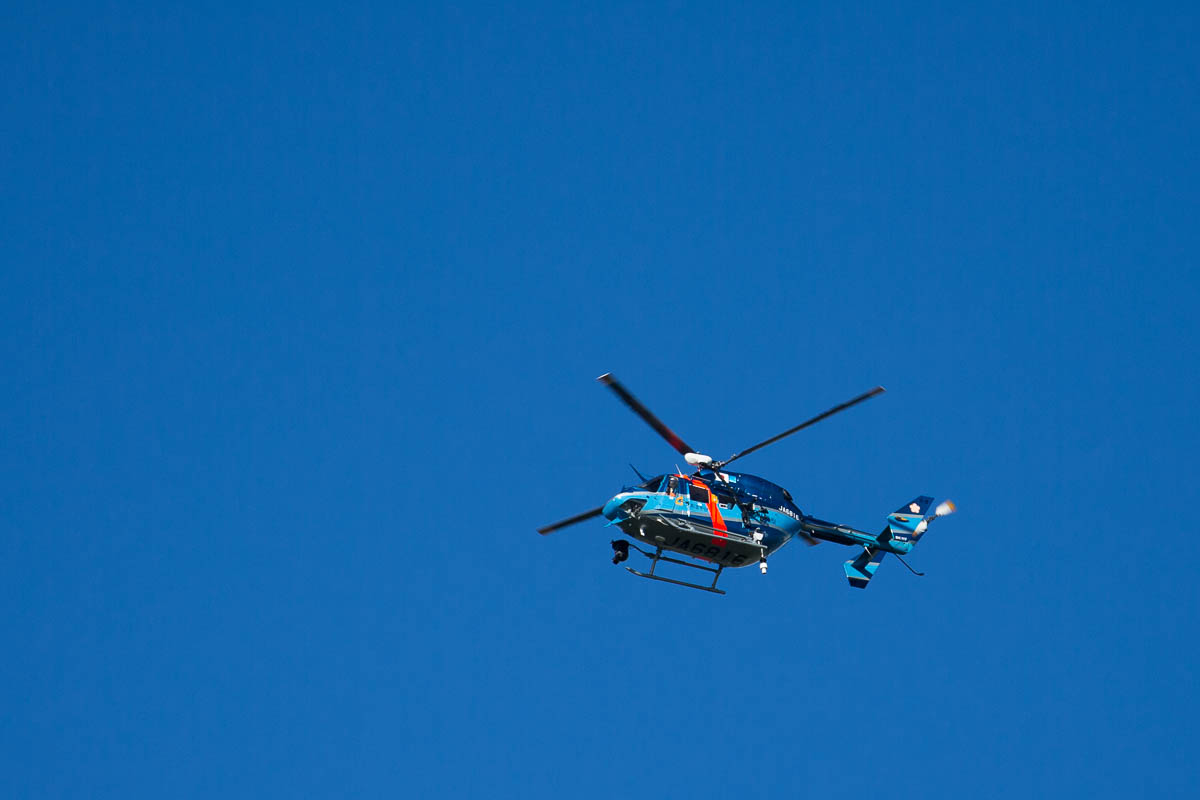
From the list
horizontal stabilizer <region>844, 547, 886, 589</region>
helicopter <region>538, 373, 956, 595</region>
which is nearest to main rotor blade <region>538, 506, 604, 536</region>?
helicopter <region>538, 373, 956, 595</region>

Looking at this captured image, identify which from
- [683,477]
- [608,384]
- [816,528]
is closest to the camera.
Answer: [608,384]

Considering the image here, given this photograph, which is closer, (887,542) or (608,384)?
(608,384)

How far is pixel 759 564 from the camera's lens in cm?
2208

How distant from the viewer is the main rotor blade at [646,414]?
774 inches

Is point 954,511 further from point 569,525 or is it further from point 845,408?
point 569,525

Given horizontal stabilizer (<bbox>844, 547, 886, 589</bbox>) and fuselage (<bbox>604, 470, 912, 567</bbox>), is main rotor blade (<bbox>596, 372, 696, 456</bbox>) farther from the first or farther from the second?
horizontal stabilizer (<bbox>844, 547, 886, 589</bbox>)

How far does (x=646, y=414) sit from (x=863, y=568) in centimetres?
586

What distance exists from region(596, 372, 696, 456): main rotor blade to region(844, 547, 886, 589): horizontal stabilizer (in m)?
4.10

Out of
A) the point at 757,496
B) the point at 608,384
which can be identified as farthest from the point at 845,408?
the point at 608,384

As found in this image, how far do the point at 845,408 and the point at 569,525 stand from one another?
492cm

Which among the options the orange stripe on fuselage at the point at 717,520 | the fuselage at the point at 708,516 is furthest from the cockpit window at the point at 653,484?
the orange stripe on fuselage at the point at 717,520

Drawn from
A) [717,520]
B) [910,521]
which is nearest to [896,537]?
[910,521]

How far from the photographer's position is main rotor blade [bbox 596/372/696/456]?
19672 millimetres

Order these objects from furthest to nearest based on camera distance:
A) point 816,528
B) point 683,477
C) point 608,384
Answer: point 816,528, point 683,477, point 608,384
